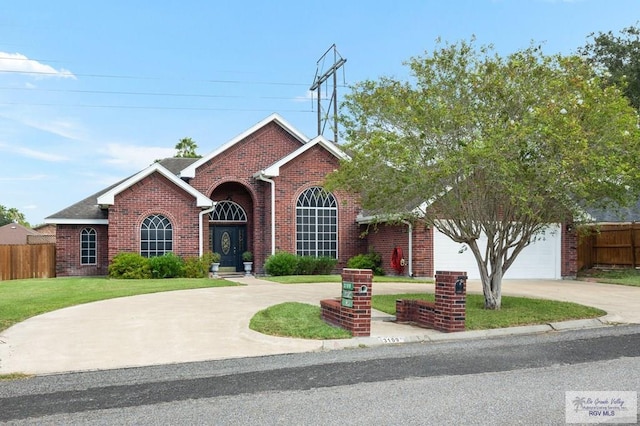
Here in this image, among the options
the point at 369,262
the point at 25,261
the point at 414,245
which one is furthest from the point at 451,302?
the point at 25,261

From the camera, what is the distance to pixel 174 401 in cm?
Answer: 608

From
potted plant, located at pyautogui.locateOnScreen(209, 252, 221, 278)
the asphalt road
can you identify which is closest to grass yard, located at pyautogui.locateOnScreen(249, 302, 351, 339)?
the asphalt road

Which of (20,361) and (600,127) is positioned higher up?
(600,127)

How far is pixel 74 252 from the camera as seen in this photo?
23.2 metres

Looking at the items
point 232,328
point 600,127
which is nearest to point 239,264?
point 232,328

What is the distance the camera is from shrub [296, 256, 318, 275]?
22.8m

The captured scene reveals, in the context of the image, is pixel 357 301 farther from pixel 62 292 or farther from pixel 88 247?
pixel 88 247

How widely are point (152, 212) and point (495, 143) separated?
14865mm

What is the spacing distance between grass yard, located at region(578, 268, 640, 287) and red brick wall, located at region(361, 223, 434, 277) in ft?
20.9

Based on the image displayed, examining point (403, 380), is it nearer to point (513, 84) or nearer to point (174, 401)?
point (174, 401)

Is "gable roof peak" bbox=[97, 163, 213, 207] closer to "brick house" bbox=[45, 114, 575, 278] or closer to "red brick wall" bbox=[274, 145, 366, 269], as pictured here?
"brick house" bbox=[45, 114, 575, 278]

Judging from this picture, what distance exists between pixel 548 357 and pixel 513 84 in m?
5.78

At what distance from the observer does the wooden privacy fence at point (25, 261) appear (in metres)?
24.1

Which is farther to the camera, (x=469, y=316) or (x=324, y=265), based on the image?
(x=324, y=265)
